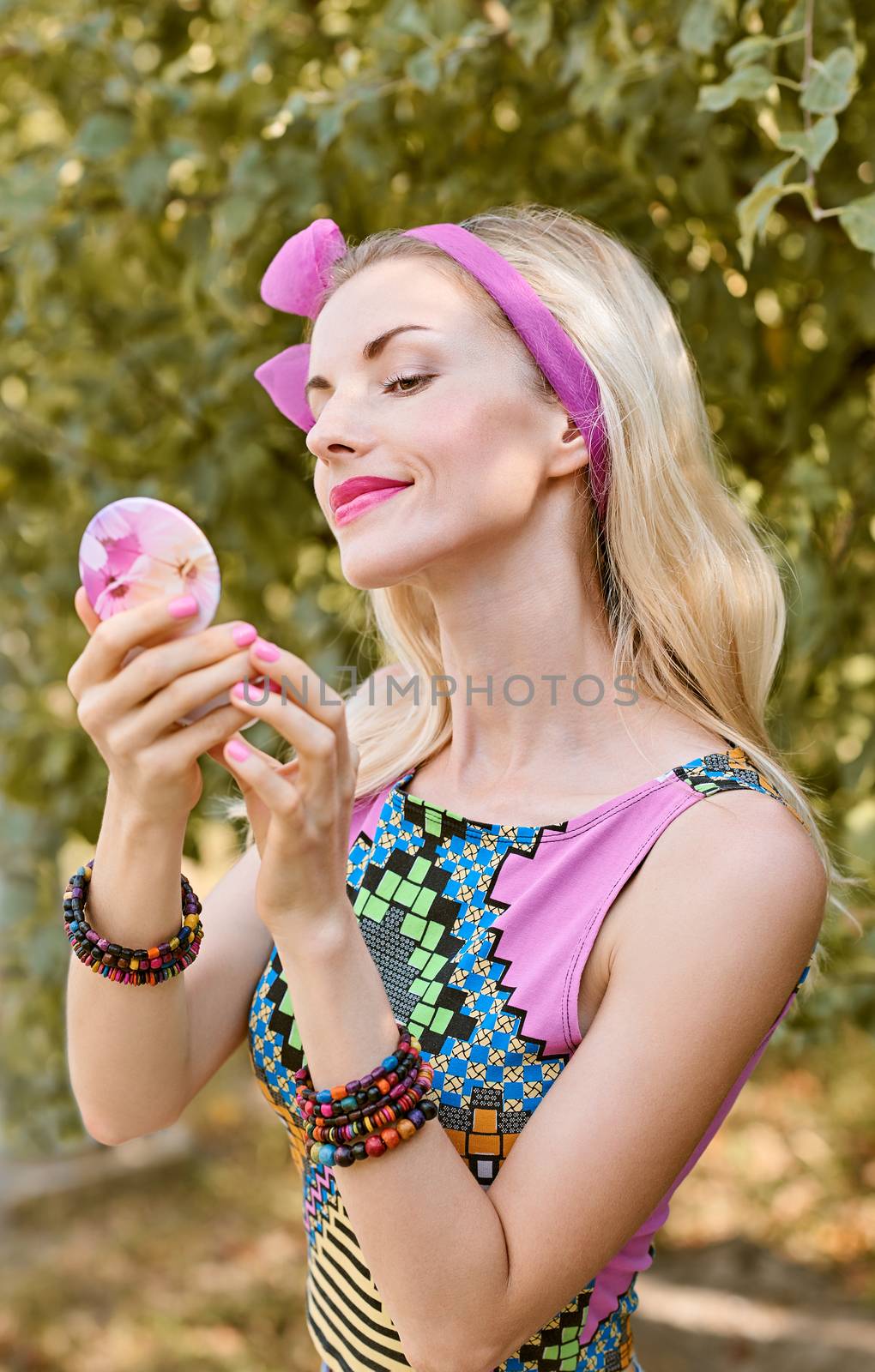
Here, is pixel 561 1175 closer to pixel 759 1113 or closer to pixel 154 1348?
pixel 154 1348

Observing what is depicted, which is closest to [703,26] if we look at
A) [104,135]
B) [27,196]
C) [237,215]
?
[237,215]

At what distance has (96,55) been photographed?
7.39ft

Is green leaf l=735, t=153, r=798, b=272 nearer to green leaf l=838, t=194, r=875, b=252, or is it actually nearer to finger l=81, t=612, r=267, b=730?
green leaf l=838, t=194, r=875, b=252

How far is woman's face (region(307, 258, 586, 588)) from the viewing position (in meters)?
1.41

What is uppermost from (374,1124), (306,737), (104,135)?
(104,135)

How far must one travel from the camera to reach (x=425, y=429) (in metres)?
1.40

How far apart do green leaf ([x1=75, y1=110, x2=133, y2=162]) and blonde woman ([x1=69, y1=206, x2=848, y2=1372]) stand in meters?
0.57

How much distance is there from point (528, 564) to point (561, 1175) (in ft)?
2.25

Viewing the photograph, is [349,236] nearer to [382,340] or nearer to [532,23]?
[532,23]

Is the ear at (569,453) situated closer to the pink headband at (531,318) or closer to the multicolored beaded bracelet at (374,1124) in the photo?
the pink headband at (531,318)

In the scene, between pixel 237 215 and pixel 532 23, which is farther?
pixel 237 215

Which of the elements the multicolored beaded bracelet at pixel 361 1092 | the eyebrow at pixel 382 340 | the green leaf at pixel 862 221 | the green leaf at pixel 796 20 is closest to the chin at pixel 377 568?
the eyebrow at pixel 382 340

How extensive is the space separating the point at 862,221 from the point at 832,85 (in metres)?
0.18

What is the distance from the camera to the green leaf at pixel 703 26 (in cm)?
164
